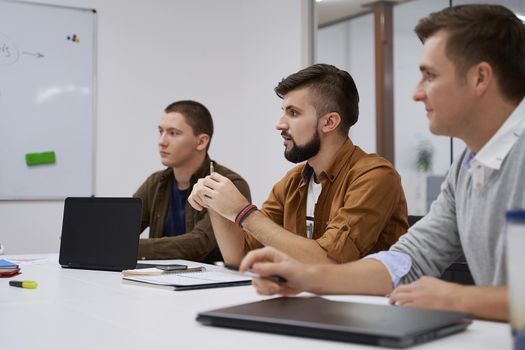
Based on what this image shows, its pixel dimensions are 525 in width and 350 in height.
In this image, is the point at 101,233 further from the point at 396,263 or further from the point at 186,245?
the point at 396,263

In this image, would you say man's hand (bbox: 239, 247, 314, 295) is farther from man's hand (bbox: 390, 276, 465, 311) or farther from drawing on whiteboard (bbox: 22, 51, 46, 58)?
drawing on whiteboard (bbox: 22, 51, 46, 58)

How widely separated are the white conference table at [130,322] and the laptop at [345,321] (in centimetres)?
1

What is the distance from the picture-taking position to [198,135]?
3.33m

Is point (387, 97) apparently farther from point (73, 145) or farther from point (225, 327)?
point (225, 327)

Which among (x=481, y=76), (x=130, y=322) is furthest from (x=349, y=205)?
(x=130, y=322)

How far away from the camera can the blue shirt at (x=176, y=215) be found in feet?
10.3

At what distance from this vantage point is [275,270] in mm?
1303

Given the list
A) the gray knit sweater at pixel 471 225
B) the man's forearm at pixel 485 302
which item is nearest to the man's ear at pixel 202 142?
the gray knit sweater at pixel 471 225

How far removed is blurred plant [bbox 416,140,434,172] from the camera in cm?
383

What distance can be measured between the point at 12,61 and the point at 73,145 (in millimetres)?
617

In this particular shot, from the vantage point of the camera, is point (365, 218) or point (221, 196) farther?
point (221, 196)

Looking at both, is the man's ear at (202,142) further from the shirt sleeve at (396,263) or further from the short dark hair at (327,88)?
the shirt sleeve at (396,263)

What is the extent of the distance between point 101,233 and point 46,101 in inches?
87.7

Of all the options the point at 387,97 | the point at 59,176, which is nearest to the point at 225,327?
the point at 387,97
